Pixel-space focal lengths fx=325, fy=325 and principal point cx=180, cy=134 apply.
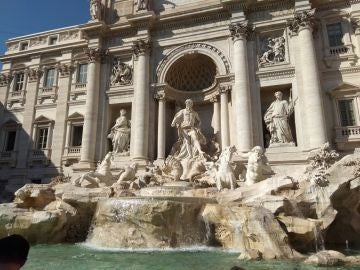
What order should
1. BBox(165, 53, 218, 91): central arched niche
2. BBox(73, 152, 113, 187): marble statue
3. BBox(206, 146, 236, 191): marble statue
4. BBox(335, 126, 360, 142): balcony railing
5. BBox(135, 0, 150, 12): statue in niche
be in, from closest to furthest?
BBox(206, 146, 236, 191): marble statue, BBox(73, 152, 113, 187): marble statue, BBox(335, 126, 360, 142): balcony railing, BBox(165, 53, 218, 91): central arched niche, BBox(135, 0, 150, 12): statue in niche

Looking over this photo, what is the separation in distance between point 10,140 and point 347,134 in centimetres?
2189

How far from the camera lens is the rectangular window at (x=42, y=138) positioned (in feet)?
73.3

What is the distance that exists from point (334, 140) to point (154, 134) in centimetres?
982

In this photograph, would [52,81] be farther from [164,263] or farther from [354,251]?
[354,251]

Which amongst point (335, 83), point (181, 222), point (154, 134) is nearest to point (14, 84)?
point (154, 134)

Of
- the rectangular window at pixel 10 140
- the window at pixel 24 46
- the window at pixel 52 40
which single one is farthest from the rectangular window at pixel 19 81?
the rectangular window at pixel 10 140

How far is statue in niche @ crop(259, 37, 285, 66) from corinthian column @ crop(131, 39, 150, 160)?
6927 millimetres

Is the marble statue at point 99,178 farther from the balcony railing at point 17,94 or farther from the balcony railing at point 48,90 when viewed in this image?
the balcony railing at point 17,94

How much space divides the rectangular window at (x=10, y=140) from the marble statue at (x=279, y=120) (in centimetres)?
1760

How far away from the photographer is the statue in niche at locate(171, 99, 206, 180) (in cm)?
1686

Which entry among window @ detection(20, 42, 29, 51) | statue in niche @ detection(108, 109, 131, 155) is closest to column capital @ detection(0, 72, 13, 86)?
window @ detection(20, 42, 29, 51)

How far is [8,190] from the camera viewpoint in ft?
70.6

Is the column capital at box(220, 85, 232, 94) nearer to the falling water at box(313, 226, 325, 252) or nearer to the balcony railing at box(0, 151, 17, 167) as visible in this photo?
the falling water at box(313, 226, 325, 252)

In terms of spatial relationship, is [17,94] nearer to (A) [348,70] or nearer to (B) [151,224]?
(B) [151,224]
